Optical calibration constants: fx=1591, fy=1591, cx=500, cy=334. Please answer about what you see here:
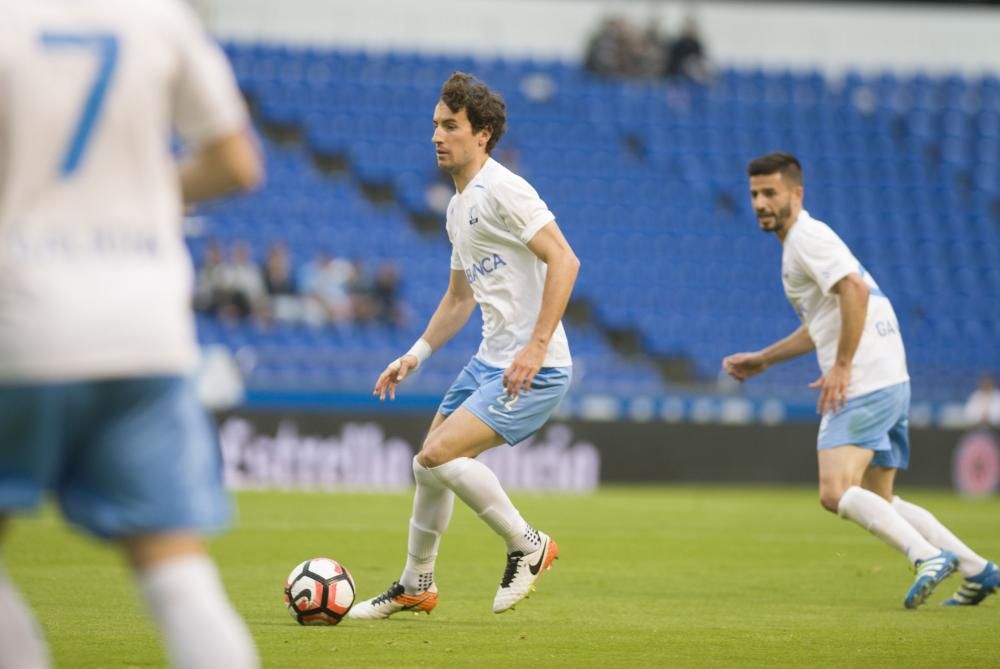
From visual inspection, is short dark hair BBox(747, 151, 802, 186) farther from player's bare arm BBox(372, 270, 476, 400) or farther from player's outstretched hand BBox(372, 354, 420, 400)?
player's outstretched hand BBox(372, 354, 420, 400)

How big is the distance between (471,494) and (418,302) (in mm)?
→ 15893

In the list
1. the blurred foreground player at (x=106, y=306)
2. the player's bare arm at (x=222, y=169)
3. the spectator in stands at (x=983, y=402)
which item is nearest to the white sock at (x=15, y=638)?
the blurred foreground player at (x=106, y=306)

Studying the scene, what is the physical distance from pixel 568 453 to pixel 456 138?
11822mm

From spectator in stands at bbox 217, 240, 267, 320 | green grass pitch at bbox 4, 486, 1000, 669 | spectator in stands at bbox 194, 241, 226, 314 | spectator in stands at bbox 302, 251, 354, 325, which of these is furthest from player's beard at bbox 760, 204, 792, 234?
spectator in stands at bbox 302, 251, 354, 325

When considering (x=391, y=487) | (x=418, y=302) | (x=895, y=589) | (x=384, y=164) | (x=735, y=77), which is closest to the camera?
(x=895, y=589)

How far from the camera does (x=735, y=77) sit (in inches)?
1194

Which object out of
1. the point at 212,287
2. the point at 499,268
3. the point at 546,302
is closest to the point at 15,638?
the point at 546,302

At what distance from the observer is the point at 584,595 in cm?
877

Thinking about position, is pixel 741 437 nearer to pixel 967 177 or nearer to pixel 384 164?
pixel 384 164

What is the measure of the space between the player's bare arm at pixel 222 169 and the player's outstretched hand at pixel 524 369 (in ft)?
10.8

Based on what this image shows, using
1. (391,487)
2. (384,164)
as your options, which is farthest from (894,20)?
→ (391,487)

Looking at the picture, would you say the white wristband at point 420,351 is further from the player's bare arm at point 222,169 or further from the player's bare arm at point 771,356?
the player's bare arm at point 222,169

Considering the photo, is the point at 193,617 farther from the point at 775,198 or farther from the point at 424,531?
the point at 775,198

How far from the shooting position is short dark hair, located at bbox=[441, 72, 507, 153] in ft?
24.9
